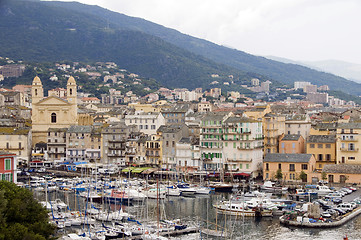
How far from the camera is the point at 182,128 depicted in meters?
77.6

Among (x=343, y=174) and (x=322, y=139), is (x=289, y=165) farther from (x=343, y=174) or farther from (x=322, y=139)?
(x=322, y=139)

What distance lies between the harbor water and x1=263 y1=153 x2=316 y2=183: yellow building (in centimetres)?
763

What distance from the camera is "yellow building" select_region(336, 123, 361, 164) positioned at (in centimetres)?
6589

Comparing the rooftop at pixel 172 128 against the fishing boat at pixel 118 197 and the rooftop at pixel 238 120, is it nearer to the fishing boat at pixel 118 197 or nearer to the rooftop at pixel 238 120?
the rooftop at pixel 238 120

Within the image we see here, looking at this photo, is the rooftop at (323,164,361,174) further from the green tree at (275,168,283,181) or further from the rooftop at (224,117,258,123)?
the rooftop at (224,117,258,123)

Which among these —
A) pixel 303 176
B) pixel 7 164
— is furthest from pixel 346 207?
pixel 7 164

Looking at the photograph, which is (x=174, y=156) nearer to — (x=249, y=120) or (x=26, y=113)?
(x=249, y=120)

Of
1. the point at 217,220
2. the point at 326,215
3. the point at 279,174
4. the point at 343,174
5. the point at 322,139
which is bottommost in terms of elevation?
the point at 217,220

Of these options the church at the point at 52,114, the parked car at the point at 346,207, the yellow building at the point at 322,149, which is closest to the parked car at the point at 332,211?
the parked car at the point at 346,207

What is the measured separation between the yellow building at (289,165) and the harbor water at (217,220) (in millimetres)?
7634

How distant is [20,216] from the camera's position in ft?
110

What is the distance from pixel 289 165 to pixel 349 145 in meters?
6.91

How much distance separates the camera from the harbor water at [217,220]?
44406 mm

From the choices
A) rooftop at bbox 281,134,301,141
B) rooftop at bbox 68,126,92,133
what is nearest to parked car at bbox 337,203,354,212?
rooftop at bbox 281,134,301,141
